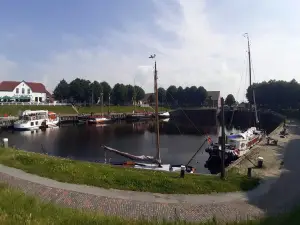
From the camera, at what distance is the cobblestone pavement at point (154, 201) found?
16.0 metres

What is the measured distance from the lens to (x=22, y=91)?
433 feet

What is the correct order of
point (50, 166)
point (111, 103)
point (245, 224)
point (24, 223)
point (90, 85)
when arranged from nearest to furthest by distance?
point (24, 223) → point (245, 224) → point (50, 166) → point (90, 85) → point (111, 103)

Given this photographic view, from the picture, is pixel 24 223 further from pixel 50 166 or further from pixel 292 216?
pixel 50 166

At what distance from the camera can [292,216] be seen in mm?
11414

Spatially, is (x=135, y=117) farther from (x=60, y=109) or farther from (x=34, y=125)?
(x=34, y=125)

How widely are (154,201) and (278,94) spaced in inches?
5337

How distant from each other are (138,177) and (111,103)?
14247 cm

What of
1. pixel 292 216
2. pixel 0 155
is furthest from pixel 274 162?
pixel 0 155

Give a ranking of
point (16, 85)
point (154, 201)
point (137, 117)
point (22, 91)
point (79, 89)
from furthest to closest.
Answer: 1. point (79, 89)
2. point (137, 117)
3. point (22, 91)
4. point (16, 85)
5. point (154, 201)

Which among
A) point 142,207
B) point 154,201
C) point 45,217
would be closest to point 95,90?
point 154,201

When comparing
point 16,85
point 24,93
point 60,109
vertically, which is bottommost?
point 60,109

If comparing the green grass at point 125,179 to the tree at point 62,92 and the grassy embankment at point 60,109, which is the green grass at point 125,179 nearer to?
the grassy embankment at point 60,109

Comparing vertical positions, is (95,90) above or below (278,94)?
above

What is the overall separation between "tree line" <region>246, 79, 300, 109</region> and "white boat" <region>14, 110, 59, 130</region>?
262 feet
